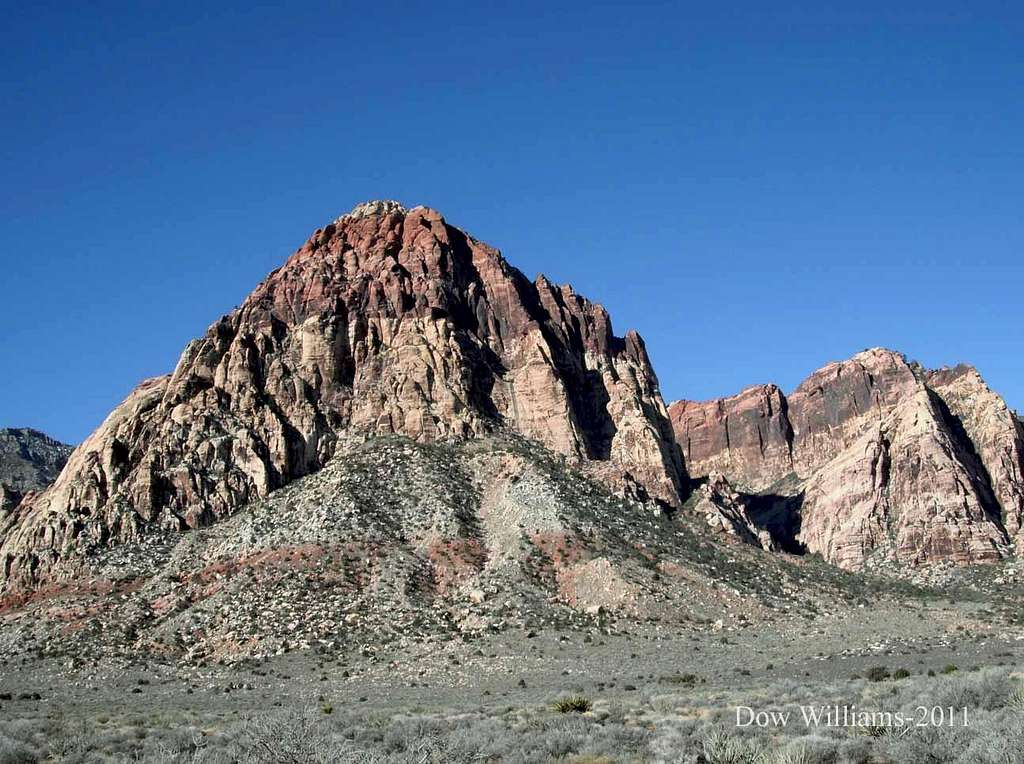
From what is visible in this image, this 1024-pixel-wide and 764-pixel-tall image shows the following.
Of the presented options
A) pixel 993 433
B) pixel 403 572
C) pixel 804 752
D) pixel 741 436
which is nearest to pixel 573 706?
pixel 804 752

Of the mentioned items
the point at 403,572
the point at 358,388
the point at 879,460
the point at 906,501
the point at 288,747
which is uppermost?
the point at 358,388

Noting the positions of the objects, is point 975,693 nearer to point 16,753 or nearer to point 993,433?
point 16,753

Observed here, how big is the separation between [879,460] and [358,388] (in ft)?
215

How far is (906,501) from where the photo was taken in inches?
4604

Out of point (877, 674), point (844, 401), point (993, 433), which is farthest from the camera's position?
point (844, 401)

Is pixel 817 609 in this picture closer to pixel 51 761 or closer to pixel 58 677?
pixel 58 677

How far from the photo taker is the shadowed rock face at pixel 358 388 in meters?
95.2

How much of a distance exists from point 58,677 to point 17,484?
113 m

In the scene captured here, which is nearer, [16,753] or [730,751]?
[730,751]

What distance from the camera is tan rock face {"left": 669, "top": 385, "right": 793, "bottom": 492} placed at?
163 metres

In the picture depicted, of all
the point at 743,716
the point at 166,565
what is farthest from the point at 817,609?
the point at 166,565

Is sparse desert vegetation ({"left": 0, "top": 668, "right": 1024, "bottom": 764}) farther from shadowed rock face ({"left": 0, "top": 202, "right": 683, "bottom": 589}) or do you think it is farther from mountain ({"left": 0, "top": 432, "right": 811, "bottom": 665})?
shadowed rock face ({"left": 0, "top": 202, "right": 683, "bottom": 589})

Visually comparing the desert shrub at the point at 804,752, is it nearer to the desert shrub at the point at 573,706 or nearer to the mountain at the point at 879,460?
the desert shrub at the point at 573,706

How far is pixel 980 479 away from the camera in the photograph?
121 m
